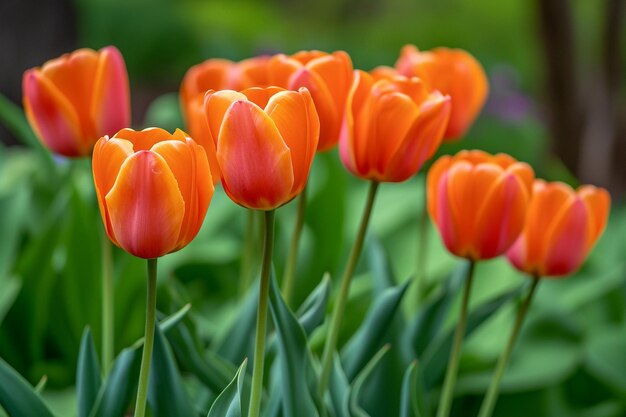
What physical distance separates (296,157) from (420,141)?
0.15 metres

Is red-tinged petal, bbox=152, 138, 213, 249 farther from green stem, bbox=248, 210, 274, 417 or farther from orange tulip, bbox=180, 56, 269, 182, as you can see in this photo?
orange tulip, bbox=180, 56, 269, 182

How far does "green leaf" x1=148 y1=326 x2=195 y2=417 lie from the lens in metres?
0.80

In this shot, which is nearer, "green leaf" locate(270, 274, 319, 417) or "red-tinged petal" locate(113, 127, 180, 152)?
"red-tinged petal" locate(113, 127, 180, 152)

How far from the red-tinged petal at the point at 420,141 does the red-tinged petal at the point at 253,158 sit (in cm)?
15

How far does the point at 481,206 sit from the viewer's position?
77 cm

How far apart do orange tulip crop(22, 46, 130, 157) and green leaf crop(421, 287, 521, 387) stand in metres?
0.43

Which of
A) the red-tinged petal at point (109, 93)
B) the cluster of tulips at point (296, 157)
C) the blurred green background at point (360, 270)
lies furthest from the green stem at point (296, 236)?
the red-tinged petal at point (109, 93)

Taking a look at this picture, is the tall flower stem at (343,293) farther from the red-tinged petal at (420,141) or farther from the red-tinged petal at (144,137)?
the red-tinged petal at (144,137)

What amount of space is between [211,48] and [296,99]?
117 inches

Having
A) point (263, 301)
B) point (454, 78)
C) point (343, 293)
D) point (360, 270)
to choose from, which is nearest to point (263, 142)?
point (263, 301)

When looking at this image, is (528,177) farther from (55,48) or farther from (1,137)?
(1,137)

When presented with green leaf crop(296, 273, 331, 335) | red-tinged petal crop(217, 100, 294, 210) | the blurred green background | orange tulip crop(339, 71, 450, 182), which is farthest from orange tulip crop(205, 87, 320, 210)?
the blurred green background

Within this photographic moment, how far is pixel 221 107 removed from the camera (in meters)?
0.62

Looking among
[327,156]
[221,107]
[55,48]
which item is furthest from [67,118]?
[55,48]
